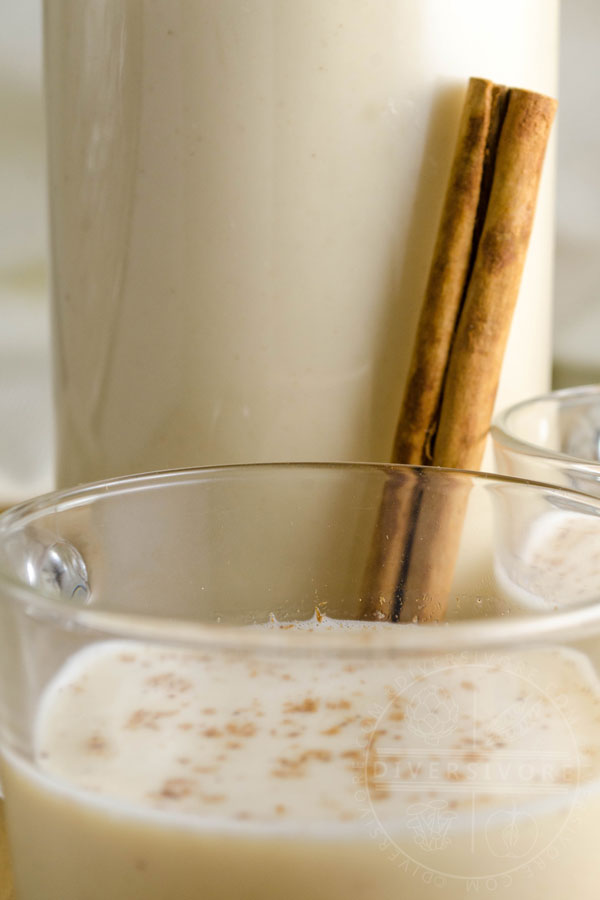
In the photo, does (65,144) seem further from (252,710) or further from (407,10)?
(252,710)

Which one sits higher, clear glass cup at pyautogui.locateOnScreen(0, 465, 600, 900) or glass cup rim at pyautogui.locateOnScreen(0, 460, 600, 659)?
glass cup rim at pyautogui.locateOnScreen(0, 460, 600, 659)

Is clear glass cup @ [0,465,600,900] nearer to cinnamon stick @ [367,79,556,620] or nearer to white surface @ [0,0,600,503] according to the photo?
cinnamon stick @ [367,79,556,620]

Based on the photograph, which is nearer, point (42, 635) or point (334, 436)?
point (42, 635)

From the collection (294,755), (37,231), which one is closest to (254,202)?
(294,755)

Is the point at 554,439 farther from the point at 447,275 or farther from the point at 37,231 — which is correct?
the point at 37,231

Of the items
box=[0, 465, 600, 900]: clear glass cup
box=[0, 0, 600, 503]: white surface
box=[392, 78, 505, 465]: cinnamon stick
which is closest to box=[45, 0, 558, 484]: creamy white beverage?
box=[392, 78, 505, 465]: cinnamon stick

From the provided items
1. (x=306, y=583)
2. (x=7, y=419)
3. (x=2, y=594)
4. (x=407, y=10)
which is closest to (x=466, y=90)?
(x=407, y=10)
